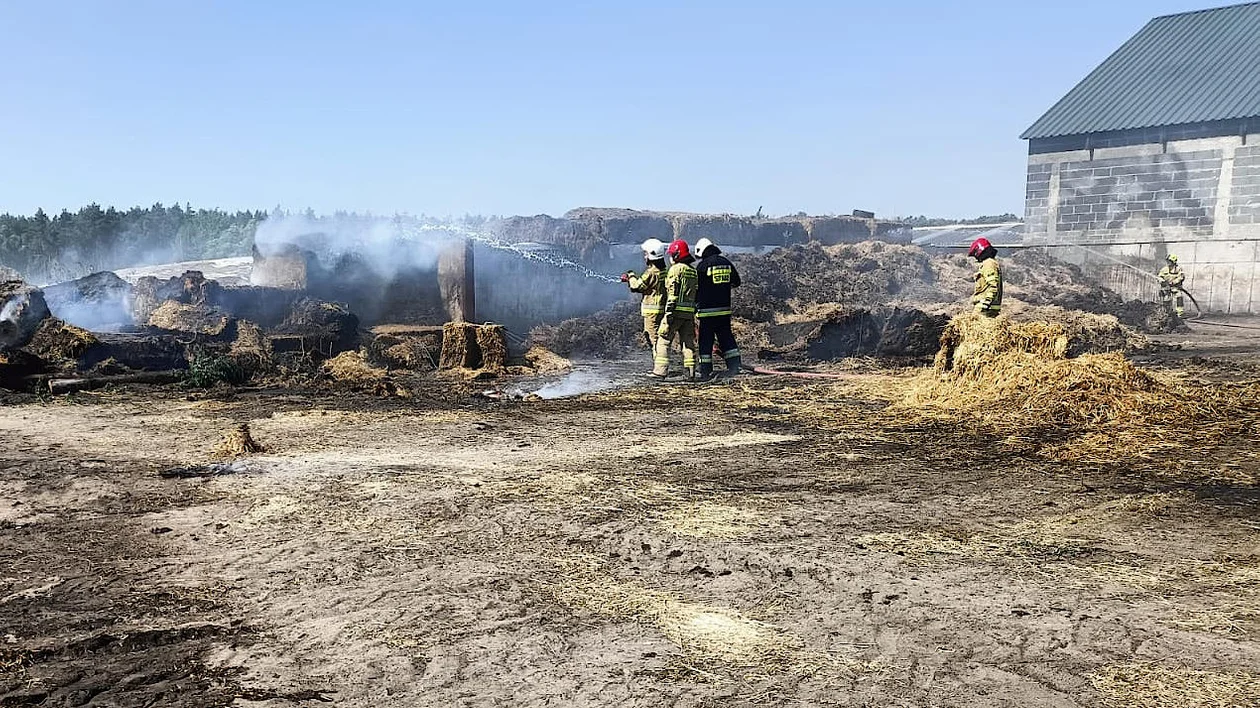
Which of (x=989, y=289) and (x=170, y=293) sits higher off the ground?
(x=989, y=289)

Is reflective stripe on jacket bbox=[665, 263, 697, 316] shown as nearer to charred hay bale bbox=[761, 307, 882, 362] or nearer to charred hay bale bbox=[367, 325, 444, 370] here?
charred hay bale bbox=[761, 307, 882, 362]

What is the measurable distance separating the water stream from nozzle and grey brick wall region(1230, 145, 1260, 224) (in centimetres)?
1715

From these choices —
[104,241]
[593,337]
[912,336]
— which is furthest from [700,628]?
[104,241]

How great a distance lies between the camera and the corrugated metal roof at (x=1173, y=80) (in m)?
26.0

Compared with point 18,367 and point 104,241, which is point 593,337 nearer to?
point 18,367

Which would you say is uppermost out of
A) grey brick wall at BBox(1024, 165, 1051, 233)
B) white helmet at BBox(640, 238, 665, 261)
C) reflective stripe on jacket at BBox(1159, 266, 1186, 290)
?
grey brick wall at BBox(1024, 165, 1051, 233)

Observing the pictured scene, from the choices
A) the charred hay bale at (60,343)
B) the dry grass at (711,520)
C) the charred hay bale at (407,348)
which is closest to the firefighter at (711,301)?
the charred hay bale at (407,348)

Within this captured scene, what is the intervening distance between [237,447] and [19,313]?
9129mm

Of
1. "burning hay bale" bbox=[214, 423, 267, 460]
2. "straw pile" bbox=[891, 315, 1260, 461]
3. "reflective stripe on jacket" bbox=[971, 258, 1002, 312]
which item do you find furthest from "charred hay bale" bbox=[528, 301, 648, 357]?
"burning hay bale" bbox=[214, 423, 267, 460]

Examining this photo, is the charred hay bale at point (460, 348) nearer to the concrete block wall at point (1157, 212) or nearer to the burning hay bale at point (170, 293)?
the burning hay bale at point (170, 293)

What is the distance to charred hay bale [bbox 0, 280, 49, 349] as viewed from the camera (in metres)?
13.7

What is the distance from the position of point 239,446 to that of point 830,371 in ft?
30.1

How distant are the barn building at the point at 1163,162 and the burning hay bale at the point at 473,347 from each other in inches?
731

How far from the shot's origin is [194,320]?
16188 mm
